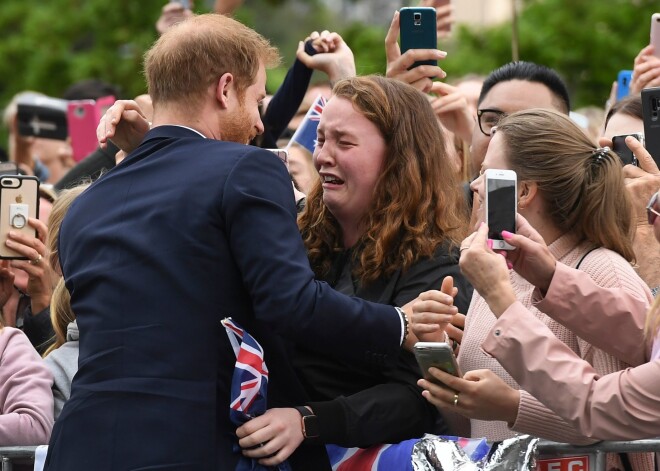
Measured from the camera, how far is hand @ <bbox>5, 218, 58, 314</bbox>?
574 cm

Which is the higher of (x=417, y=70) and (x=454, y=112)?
(x=417, y=70)

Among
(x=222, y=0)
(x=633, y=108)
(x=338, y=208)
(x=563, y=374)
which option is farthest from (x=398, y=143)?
(x=222, y=0)

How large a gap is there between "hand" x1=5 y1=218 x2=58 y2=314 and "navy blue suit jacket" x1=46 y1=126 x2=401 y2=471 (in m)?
1.85

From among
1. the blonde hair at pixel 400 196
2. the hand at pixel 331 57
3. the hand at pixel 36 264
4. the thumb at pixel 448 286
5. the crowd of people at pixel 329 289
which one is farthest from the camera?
the hand at pixel 331 57

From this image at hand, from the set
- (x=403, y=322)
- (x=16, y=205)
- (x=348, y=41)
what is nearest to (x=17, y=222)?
(x=16, y=205)

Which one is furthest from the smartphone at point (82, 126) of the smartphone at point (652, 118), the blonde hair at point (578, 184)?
the blonde hair at point (578, 184)

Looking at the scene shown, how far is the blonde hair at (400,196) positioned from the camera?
178 inches

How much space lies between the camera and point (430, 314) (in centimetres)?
405

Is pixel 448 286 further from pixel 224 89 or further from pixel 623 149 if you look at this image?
pixel 623 149

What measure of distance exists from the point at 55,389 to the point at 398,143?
1632 millimetres

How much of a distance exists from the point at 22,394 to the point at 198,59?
164cm

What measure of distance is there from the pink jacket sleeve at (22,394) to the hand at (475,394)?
5.22 feet

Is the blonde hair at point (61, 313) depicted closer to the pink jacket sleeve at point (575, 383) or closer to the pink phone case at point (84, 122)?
the pink jacket sleeve at point (575, 383)

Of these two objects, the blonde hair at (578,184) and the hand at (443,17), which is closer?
the blonde hair at (578,184)
